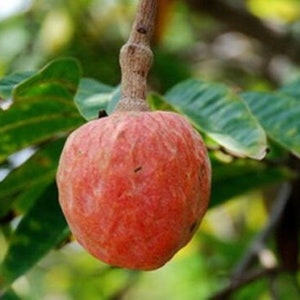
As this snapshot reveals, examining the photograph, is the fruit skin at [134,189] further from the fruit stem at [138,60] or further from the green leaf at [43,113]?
the green leaf at [43,113]

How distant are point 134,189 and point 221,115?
324 millimetres

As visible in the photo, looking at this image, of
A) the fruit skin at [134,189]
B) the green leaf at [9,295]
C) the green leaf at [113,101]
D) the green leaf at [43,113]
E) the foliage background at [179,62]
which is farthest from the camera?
the foliage background at [179,62]

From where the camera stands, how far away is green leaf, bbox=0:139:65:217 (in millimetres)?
1450

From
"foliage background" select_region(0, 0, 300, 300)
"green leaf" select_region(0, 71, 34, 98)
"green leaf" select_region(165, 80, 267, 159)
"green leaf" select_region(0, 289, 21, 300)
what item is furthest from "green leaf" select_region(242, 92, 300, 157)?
"foliage background" select_region(0, 0, 300, 300)

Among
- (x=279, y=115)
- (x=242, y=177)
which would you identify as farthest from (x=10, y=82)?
(x=242, y=177)

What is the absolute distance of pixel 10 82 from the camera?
4.12 ft

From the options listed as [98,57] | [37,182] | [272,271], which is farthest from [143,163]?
[98,57]

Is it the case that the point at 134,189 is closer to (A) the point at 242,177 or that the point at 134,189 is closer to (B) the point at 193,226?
(B) the point at 193,226

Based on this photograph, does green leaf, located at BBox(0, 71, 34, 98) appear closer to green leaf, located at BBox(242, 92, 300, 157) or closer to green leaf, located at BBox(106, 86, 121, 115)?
green leaf, located at BBox(106, 86, 121, 115)

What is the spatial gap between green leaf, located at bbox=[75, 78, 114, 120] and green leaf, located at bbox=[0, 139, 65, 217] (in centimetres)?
15

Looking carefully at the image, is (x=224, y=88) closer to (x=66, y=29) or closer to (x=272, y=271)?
(x=272, y=271)

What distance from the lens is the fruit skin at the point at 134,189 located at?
0.97 meters

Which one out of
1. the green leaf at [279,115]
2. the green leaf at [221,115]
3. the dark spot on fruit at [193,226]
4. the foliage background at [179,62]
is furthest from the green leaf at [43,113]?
the foliage background at [179,62]

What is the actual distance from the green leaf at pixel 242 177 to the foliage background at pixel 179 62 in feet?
1.19
